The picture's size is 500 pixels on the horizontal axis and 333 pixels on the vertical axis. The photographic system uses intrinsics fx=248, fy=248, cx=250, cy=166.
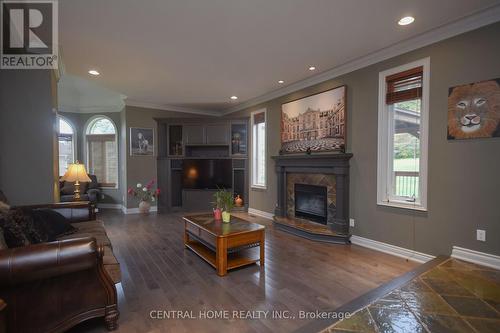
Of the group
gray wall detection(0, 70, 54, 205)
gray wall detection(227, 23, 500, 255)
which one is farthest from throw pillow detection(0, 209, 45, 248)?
gray wall detection(227, 23, 500, 255)

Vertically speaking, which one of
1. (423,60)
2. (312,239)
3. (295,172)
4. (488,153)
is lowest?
(312,239)

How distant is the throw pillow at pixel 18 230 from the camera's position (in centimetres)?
181

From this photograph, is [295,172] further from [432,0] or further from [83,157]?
[83,157]

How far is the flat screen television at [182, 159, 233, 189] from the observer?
6668mm

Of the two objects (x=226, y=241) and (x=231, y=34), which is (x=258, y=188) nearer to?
(x=226, y=241)

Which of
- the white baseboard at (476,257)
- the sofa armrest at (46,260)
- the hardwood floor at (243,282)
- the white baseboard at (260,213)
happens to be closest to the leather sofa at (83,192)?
the hardwood floor at (243,282)

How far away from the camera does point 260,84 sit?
497cm

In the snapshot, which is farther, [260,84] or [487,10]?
[260,84]

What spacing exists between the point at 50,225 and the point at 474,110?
182 inches

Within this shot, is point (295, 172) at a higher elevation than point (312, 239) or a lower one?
higher

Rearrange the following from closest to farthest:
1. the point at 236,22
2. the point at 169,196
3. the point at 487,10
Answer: the point at 487,10, the point at 236,22, the point at 169,196

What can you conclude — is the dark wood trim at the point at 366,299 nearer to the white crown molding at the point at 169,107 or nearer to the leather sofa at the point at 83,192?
the leather sofa at the point at 83,192

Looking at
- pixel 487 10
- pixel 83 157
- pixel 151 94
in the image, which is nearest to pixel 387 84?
pixel 487 10

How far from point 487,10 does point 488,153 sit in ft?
4.81
